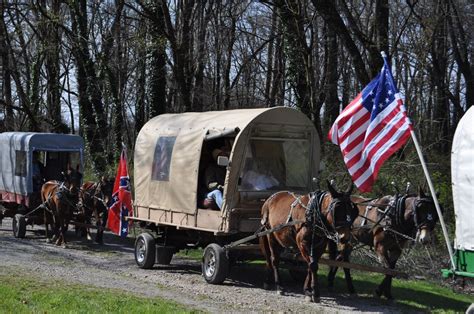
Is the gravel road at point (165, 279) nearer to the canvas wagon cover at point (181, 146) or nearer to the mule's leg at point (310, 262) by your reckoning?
the mule's leg at point (310, 262)

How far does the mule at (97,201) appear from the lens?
66.6 feet

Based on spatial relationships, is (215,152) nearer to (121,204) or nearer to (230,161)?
(230,161)

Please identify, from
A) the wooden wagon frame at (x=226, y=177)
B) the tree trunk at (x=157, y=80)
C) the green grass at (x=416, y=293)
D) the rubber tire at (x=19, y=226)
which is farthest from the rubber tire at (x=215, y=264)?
the tree trunk at (x=157, y=80)

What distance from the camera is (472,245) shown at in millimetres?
9484

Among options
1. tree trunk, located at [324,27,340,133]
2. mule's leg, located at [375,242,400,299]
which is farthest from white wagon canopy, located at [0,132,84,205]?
mule's leg, located at [375,242,400,299]

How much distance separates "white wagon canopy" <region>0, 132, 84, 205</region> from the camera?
2172 cm

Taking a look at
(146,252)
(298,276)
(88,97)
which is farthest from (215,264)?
(88,97)

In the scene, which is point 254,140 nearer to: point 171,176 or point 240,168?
point 240,168

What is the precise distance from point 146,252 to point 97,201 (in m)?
5.58

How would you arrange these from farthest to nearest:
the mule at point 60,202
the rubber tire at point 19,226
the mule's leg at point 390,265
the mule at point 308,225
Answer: the rubber tire at point 19,226, the mule at point 60,202, the mule's leg at point 390,265, the mule at point 308,225

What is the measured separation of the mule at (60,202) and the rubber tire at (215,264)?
7.03 meters

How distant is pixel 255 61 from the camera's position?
3716 cm

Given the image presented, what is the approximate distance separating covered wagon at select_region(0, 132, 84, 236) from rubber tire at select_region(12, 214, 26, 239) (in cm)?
3

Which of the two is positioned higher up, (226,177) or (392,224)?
(226,177)
